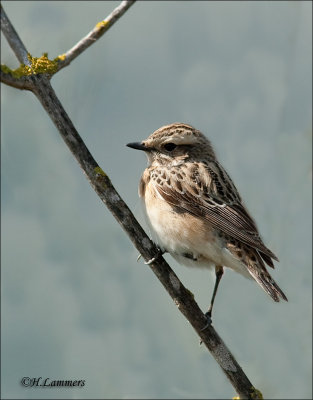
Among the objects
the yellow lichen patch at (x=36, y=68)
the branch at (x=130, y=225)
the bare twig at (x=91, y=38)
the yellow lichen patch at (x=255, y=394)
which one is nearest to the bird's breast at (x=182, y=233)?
the branch at (x=130, y=225)

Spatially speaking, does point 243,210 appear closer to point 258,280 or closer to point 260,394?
point 258,280

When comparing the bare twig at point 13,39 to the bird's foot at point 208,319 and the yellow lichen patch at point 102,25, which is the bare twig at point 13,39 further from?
the bird's foot at point 208,319

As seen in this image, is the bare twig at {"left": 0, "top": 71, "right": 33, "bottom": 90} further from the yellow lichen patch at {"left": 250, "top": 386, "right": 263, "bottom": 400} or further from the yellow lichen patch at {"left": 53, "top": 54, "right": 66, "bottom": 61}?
the yellow lichen patch at {"left": 250, "top": 386, "right": 263, "bottom": 400}

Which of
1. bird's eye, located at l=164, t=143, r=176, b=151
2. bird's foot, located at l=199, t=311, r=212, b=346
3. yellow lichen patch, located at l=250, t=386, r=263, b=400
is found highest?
bird's eye, located at l=164, t=143, r=176, b=151

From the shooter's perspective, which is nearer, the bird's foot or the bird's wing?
the bird's foot

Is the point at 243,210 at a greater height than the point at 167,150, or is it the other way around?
the point at 167,150

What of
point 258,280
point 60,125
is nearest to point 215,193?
point 258,280

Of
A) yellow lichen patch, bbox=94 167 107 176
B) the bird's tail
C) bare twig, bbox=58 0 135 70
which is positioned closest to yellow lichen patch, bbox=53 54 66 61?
bare twig, bbox=58 0 135 70

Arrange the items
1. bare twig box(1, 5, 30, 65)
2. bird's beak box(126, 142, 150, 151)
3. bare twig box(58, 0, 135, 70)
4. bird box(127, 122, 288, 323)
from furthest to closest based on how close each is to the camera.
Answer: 1. bird's beak box(126, 142, 150, 151)
2. bird box(127, 122, 288, 323)
3. bare twig box(58, 0, 135, 70)
4. bare twig box(1, 5, 30, 65)
